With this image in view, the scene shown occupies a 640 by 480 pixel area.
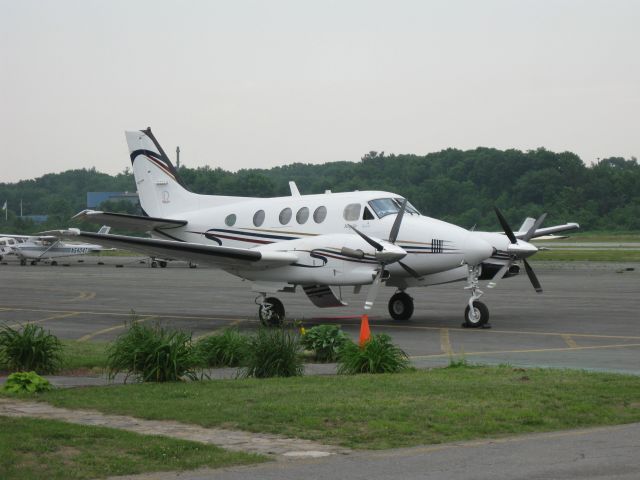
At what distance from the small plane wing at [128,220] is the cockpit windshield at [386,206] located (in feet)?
22.0

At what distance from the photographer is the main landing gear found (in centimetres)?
2625

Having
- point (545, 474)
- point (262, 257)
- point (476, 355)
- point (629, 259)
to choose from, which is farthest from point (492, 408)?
point (629, 259)

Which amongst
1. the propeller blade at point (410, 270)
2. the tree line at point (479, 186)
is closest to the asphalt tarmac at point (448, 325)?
the propeller blade at point (410, 270)

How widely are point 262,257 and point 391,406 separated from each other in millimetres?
14022

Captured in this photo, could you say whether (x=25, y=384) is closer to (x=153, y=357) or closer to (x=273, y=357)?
(x=153, y=357)

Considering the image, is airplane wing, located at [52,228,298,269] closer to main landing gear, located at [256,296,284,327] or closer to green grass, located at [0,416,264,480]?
main landing gear, located at [256,296,284,327]

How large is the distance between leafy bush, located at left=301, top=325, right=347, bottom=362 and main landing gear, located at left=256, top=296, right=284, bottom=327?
879 cm

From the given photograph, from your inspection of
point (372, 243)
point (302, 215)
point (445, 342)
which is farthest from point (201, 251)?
point (445, 342)

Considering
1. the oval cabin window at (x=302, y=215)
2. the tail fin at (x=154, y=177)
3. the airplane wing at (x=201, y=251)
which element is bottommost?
the airplane wing at (x=201, y=251)

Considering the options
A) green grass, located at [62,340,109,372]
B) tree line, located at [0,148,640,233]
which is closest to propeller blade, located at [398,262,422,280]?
green grass, located at [62,340,109,372]

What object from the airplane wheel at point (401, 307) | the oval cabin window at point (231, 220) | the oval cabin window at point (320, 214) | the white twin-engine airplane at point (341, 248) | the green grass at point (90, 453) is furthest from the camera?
the oval cabin window at point (231, 220)

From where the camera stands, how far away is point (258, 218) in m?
28.3

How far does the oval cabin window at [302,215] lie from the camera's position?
88.9 feet

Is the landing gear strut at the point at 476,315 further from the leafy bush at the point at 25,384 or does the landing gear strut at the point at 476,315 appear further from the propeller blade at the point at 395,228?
the leafy bush at the point at 25,384
